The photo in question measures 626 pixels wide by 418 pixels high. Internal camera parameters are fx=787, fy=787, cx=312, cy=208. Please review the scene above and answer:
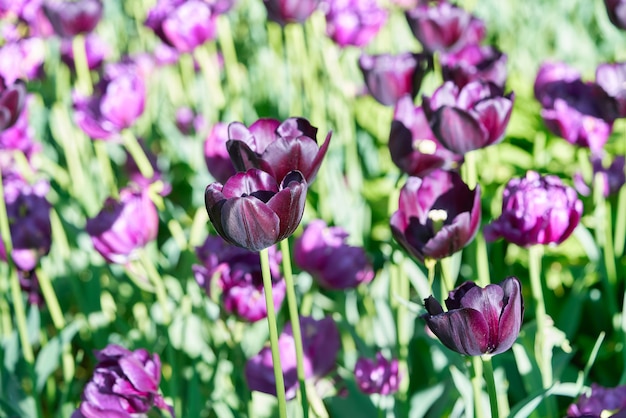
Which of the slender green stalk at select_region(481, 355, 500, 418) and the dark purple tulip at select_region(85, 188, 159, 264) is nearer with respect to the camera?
the slender green stalk at select_region(481, 355, 500, 418)

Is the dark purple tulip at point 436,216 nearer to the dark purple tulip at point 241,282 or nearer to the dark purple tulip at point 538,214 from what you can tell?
the dark purple tulip at point 538,214

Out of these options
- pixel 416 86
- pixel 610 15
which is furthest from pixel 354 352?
pixel 610 15

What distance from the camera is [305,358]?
946 millimetres

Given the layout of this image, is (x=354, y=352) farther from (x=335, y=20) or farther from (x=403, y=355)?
(x=335, y=20)

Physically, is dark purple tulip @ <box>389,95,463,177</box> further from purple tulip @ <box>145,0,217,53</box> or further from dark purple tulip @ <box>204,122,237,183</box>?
purple tulip @ <box>145,0,217,53</box>

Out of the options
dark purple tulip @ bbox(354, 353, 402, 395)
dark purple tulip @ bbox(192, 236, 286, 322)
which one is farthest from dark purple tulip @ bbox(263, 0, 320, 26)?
dark purple tulip @ bbox(354, 353, 402, 395)

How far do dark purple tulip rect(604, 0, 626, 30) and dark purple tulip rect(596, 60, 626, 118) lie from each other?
145 millimetres

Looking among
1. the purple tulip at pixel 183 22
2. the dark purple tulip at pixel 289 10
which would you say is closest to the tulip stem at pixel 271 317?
the dark purple tulip at pixel 289 10

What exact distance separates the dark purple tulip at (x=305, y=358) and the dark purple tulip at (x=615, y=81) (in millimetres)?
518

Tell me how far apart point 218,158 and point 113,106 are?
40cm

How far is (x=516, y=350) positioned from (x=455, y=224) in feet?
1.03

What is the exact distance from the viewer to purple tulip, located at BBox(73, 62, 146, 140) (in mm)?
1352

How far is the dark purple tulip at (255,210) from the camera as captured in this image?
628 mm

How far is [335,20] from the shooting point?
1656 mm
